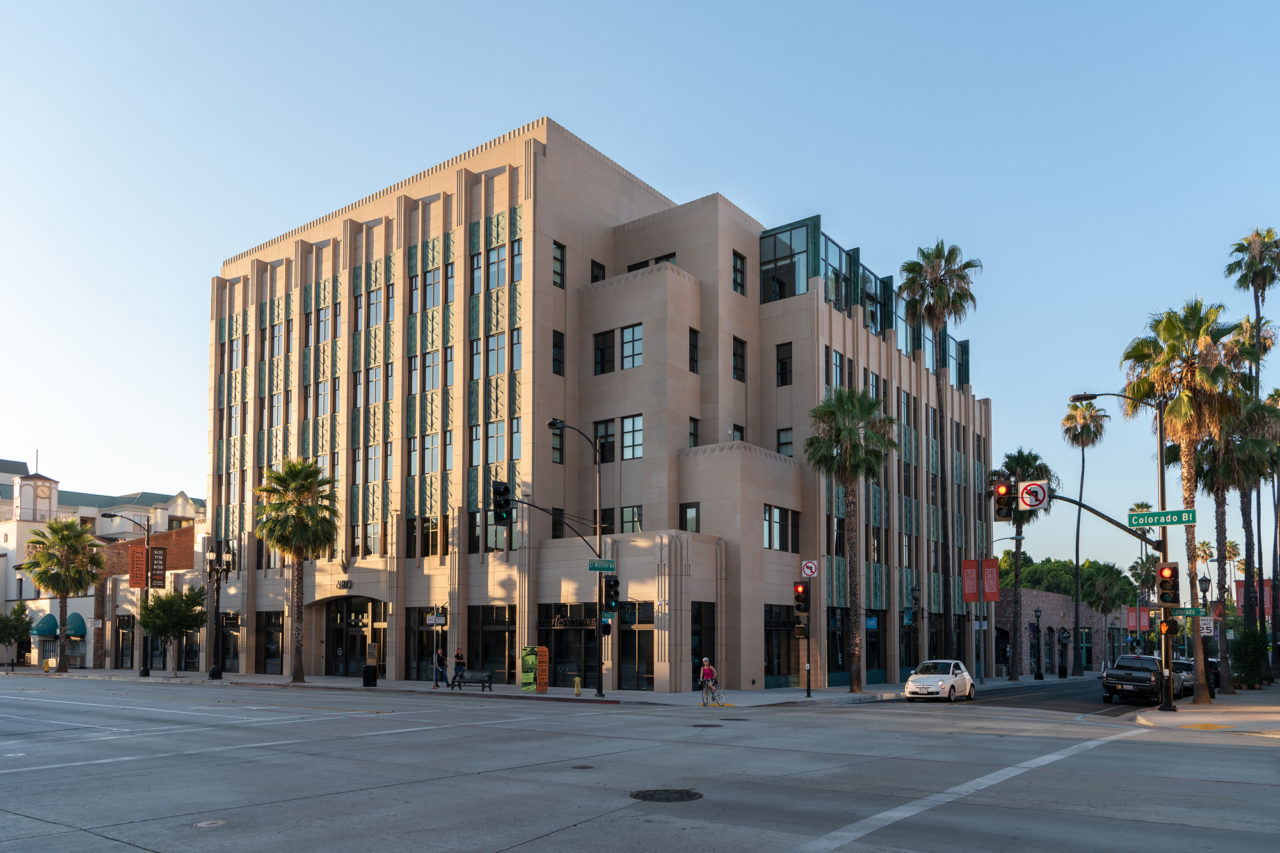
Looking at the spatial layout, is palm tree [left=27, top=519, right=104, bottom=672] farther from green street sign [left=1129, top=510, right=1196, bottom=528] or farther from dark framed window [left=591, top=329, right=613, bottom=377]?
green street sign [left=1129, top=510, right=1196, bottom=528]

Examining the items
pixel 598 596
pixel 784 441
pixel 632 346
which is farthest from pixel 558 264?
pixel 598 596

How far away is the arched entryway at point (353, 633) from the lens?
2103 inches

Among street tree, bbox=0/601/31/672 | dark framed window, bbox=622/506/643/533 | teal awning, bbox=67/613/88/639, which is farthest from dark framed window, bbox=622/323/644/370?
street tree, bbox=0/601/31/672

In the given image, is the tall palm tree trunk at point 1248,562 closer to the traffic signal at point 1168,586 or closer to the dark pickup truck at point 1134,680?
the dark pickup truck at point 1134,680

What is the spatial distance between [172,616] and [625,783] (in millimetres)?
50560

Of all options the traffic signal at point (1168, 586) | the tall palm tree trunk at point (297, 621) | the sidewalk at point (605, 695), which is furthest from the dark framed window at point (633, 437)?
the traffic signal at point (1168, 586)

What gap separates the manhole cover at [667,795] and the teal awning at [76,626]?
74456 millimetres

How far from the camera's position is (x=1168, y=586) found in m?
30.7

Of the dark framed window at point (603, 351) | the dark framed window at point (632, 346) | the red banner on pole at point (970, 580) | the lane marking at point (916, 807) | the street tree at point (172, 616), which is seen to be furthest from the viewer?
the red banner on pole at point (970, 580)

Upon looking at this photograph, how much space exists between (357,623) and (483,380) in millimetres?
15552

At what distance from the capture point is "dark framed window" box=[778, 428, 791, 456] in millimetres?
50875

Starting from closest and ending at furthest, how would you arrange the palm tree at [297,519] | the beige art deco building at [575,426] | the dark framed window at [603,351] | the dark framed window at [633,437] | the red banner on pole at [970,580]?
the beige art deco building at [575,426] → the dark framed window at [633,437] → the dark framed window at [603,351] → the palm tree at [297,519] → the red banner on pole at [970,580]

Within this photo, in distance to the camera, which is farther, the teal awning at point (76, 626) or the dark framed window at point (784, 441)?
the teal awning at point (76, 626)

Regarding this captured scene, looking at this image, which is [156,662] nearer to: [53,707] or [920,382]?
[53,707]
